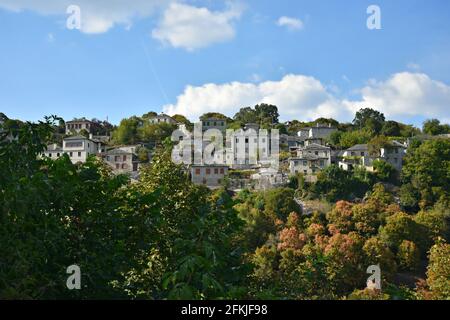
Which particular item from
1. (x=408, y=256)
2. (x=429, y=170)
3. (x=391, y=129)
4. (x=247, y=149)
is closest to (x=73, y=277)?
(x=408, y=256)

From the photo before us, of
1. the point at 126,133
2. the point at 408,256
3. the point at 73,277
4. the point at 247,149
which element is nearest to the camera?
the point at 73,277

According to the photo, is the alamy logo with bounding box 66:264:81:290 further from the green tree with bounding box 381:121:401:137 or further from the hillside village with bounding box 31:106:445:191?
the green tree with bounding box 381:121:401:137

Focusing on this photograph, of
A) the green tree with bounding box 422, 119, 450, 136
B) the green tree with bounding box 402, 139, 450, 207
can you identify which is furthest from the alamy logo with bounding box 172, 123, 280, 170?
the green tree with bounding box 422, 119, 450, 136

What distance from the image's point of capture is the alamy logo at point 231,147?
75438 millimetres

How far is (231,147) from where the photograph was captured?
266ft

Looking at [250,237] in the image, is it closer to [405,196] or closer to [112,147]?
[405,196]

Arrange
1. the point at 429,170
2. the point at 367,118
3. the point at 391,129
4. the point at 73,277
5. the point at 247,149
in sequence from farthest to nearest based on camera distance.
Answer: the point at 367,118, the point at 391,129, the point at 247,149, the point at 429,170, the point at 73,277

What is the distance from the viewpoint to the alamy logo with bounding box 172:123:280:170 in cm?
7544

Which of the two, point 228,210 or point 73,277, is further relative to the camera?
point 228,210

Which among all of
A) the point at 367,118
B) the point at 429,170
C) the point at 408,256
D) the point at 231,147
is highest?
the point at 367,118

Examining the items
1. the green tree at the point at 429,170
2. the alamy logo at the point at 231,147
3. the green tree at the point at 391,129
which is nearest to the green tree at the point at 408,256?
the green tree at the point at 429,170

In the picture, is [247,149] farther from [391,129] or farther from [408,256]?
[408,256]

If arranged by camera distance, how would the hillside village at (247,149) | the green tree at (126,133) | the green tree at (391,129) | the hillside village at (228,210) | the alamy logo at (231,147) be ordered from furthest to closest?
1. the green tree at (391,129)
2. the green tree at (126,133)
3. the alamy logo at (231,147)
4. the hillside village at (247,149)
5. the hillside village at (228,210)

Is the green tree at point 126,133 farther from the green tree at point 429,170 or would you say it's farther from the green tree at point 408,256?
the green tree at point 408,256
